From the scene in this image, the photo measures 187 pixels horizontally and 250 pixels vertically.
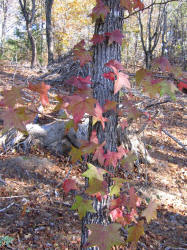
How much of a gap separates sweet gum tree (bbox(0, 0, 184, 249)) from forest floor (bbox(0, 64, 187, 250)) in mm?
533

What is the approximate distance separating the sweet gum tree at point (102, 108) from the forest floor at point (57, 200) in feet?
1.75

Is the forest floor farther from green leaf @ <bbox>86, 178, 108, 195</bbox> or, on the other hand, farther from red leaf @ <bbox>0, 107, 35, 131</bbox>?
red leaf @ <bbox>0, 107, 35, 131</bbox>

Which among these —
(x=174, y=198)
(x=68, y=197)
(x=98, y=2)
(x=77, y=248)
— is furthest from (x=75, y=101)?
(x=174, y=198)

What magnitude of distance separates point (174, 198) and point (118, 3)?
3.66 meters

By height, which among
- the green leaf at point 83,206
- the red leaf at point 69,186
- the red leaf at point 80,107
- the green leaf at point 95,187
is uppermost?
the red leaf at point 80,107

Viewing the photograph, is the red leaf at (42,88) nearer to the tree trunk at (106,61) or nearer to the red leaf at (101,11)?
the tree trunk at (106,61)

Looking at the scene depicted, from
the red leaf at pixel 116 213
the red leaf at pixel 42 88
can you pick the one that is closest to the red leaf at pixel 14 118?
the red leaf at pixel 42 88

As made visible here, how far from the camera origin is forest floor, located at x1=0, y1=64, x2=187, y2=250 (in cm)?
295

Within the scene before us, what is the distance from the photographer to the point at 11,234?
2.84m

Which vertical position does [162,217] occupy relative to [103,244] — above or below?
below

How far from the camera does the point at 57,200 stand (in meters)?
3.71

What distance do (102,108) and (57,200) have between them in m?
2.41

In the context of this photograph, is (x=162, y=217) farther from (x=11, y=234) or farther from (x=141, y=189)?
(x=11, y=234)

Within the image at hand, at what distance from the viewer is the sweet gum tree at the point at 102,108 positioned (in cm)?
132
